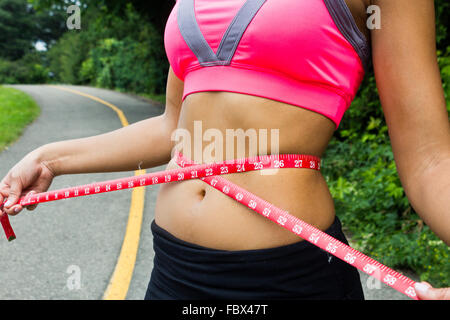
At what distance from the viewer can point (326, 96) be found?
1.22 metres

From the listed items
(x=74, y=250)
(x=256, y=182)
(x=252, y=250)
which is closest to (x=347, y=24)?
(x=256, y=182)

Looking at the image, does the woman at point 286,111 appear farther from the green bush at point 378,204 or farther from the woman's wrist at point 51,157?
the green bush at point 378,204

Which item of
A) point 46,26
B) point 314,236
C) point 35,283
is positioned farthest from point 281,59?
point 46,26

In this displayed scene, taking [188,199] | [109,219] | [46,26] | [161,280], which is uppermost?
[188,199]

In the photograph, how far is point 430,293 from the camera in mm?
837

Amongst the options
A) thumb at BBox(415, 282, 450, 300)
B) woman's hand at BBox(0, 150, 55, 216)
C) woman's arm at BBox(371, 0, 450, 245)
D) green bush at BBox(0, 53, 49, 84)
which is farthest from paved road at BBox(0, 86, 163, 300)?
green bush at BBox(0, 53, 49, 84)

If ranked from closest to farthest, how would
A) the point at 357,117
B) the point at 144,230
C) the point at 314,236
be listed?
1. the point at 314,236
2. the point at 144,230
3. the point at 357,117

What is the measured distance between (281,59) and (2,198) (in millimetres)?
951

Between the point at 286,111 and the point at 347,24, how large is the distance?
0.26 metres

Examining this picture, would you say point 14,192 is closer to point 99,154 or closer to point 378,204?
point 99,154

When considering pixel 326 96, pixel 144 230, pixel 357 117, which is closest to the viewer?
pixel 326 96

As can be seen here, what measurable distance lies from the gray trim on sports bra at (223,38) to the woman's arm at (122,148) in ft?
0.96

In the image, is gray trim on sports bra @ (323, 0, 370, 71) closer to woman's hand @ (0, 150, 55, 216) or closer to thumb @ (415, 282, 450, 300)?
thumb @ (415, 282, 450, 300)
